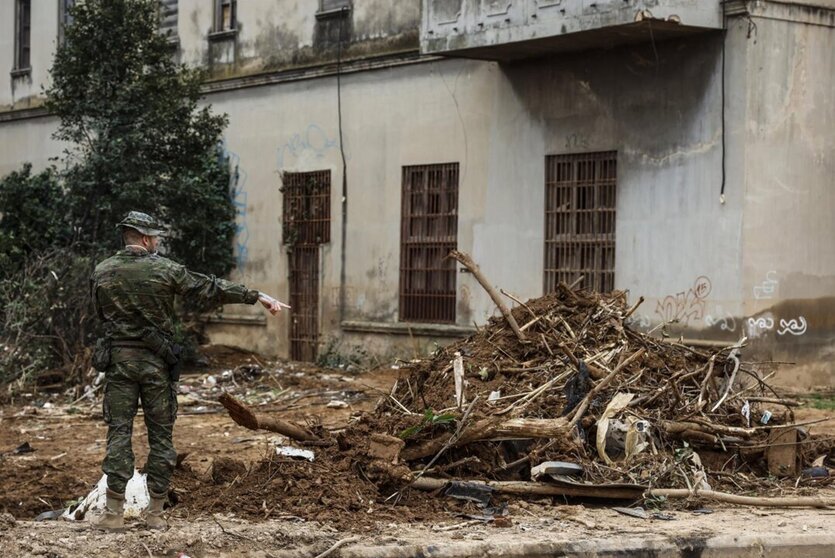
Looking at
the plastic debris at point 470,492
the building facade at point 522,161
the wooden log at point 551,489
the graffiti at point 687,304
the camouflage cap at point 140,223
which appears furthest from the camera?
the graffiti at point 687,304

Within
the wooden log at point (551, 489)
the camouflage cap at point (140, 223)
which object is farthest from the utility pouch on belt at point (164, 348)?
the wooden log at point (551, 489)

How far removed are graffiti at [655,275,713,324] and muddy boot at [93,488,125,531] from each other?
9.60m

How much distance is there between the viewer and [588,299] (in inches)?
457

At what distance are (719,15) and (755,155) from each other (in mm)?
1659

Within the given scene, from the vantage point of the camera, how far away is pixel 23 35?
28.9m

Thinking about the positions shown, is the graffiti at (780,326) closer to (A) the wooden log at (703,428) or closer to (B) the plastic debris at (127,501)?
(A) the wooden log at (703,428)

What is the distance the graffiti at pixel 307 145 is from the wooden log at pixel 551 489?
499 inches

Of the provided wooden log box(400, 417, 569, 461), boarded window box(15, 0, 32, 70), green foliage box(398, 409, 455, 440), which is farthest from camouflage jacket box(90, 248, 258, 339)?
boarded window box(15, 0, 32, 70)

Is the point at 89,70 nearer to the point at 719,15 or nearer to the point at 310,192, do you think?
the point at 310,192

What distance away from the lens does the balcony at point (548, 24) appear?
1614 centimetres

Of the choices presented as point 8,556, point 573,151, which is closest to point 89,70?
point 573,151

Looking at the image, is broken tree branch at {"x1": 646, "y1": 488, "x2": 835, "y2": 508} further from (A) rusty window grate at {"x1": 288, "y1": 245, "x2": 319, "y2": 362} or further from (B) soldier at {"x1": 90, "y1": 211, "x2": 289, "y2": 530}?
(A) rusty window grate at {"x1": 288, "y1": 245, "x2": 319, "y2": 362}

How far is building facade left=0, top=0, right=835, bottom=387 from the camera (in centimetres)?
1666

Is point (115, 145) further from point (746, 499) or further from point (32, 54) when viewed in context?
point (746, 499)
